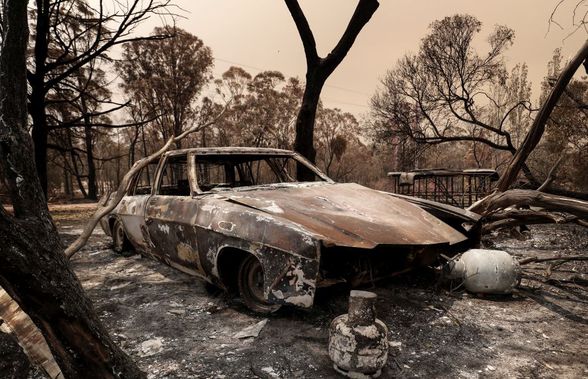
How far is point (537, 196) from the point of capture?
14.0 feet

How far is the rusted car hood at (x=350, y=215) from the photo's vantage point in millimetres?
2760

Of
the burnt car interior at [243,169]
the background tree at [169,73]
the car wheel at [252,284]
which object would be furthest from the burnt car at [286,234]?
the background tree at [169,73]

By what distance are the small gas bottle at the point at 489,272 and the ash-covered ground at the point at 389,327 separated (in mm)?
132

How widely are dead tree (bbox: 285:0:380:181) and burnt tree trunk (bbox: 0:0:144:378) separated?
5745 mm

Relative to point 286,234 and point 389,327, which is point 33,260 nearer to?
point 286,234

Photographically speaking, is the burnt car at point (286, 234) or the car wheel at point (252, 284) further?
the car wheel at point (252, 284)

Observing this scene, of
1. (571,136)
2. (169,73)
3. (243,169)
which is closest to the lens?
(243,169)

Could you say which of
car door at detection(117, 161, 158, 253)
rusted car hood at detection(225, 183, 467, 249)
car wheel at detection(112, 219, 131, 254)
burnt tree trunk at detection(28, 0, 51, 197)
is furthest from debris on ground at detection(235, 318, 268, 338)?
burnt tree trunk at detection(28, 0, 51, 197)

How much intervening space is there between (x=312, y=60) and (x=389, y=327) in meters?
5.80

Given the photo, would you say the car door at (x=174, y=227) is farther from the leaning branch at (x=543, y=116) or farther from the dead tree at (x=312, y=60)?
the leaning branch at (x=543, y=116)

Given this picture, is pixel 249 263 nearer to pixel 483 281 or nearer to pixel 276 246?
pixel 276 246

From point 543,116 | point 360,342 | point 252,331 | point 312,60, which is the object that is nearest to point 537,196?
point 543,116

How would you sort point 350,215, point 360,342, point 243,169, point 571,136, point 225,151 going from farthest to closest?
point 571,136
point 243,169
point 225,151
point 350,215
point 360,342

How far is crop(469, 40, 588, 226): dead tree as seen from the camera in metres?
3.98
